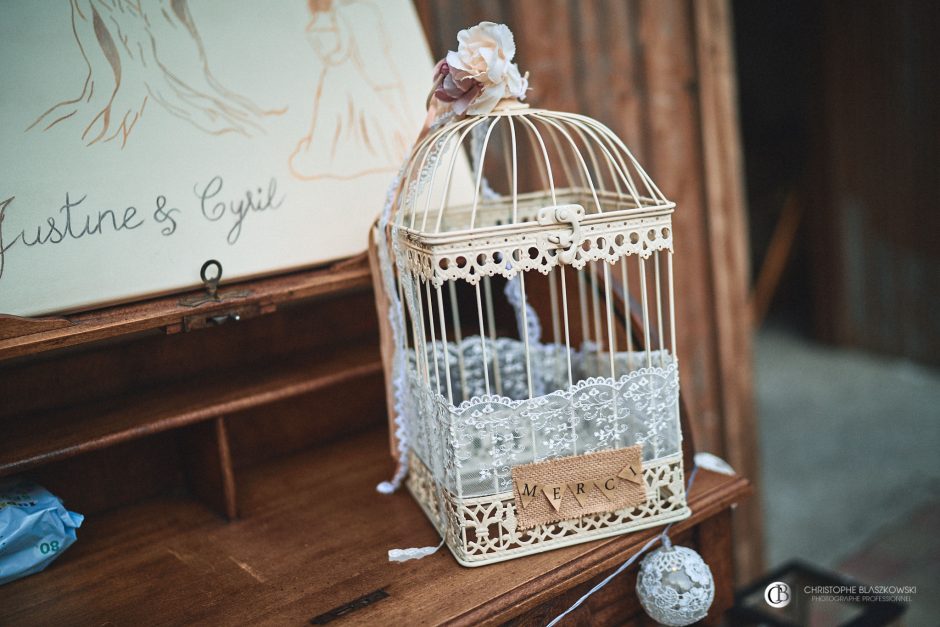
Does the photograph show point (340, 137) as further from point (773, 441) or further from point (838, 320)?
point (838, 320)

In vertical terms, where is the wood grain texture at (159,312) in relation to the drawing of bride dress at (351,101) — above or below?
below

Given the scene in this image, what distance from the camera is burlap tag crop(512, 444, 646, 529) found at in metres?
1.28

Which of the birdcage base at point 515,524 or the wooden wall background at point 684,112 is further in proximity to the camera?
the wooden wall background at point 684,112

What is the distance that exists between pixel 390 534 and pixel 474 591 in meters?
0.25

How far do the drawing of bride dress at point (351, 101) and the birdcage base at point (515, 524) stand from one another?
66cm

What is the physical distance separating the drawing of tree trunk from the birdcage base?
80 centimetres

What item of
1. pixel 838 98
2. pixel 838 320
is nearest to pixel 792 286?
pixel 838 320

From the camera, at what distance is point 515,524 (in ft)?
4.23

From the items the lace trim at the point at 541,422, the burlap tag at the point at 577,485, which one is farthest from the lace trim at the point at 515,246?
the burlap tag at the point at 577,485

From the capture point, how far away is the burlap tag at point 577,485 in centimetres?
128

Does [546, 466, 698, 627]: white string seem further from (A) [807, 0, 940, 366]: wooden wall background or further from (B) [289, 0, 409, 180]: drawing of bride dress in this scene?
(A) [807, 0, 940, 366]: wooden wall background

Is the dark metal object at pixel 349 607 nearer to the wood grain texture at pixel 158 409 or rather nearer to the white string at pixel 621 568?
the white string at pixel 621 568

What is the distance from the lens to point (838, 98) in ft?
14.5

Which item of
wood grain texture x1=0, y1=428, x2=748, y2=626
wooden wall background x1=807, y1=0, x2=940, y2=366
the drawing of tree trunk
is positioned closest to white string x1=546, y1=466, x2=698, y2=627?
wood grain texture x1=0, y1=428, x2=748, y2=626
